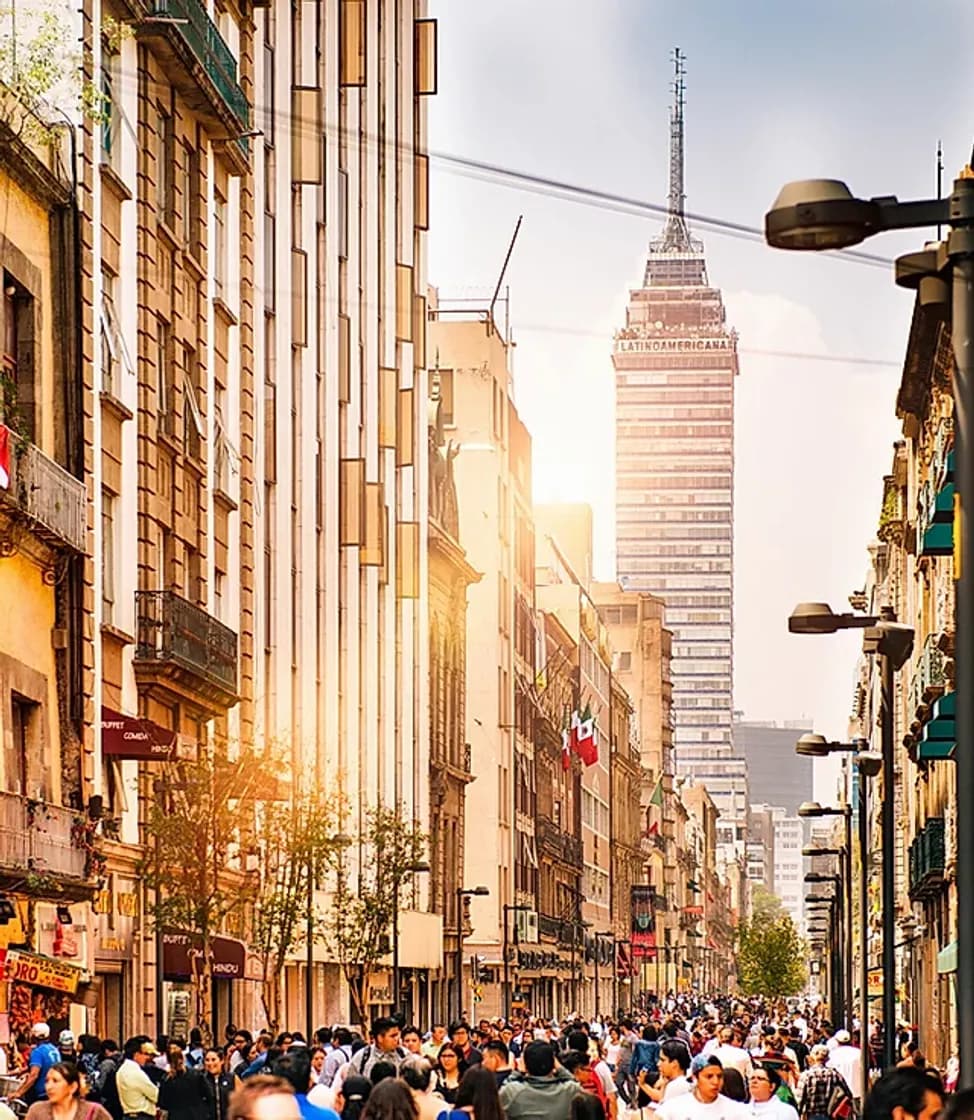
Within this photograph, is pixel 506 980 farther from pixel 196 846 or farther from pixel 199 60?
pixel 196 846

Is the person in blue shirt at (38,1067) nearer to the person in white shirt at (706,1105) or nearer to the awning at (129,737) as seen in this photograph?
the person in white shirt at (706,1105)

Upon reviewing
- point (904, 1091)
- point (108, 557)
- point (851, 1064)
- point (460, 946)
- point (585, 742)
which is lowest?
point (460, 946)

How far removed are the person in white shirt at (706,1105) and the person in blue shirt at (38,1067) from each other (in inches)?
262

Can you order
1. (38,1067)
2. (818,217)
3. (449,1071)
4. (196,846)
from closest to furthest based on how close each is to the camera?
(818,217)
(449,1071)
(38,1067)
(196,846)

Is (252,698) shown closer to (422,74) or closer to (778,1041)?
(778,1041)

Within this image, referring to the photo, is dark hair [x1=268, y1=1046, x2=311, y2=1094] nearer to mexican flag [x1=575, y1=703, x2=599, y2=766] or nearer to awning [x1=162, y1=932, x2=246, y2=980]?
awning [x1=162, y1=932, x2=246, y2=980]

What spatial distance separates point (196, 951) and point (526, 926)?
218 ft

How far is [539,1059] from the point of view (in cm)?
1880

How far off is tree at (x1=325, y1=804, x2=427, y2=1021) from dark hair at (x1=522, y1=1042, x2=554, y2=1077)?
4078 cm

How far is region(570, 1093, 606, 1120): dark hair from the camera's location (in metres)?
18.3

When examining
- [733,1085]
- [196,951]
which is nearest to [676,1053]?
[733,1085]

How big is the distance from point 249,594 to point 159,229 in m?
10.8

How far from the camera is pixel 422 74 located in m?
87.6

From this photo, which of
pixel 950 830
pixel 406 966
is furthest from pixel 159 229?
pixel 406 966
